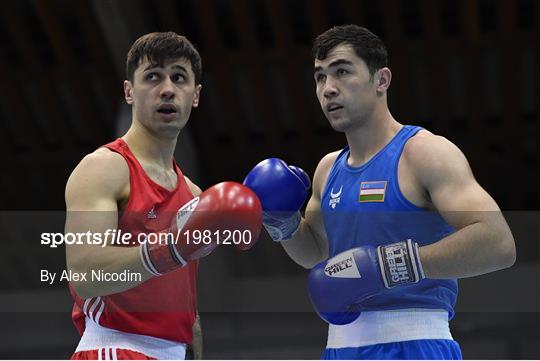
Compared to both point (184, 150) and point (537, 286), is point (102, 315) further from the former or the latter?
point (184, 150)

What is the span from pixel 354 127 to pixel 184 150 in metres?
4.52

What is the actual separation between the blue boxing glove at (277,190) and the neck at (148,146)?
38 centimetres

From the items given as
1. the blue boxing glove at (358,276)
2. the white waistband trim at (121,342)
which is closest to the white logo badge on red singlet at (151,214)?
the white waistband trim at (121,342)

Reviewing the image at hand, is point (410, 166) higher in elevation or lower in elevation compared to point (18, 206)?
lower

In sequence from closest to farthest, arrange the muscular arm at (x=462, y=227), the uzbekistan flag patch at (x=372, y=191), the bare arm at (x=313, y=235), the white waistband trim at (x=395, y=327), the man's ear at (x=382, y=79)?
1. the muscular arm at (x=462, y=227)
2. the white waistband trim at (x=395, y=327)
3. the uzbekistan flag patch at (x=372, y=191)
4. the man's ear at (x=382, y=79)
5. the bare arm at (x=313, y=235)

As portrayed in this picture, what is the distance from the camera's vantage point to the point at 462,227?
2.86m

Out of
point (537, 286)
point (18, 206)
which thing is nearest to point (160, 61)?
point (537, 286)

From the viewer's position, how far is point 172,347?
2928 mm

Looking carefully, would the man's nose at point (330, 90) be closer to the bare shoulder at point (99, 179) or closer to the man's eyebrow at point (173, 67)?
the man's eyebrow at point (173, 67)

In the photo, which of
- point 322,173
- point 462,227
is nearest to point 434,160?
point 462,227

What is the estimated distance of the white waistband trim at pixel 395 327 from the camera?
2914 millimetres

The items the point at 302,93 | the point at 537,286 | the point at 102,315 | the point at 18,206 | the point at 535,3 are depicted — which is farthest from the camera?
the point at 18,206

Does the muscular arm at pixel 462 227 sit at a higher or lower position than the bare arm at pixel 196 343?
higher

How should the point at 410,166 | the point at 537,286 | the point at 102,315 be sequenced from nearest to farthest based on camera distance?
the point at 102,315 → the point at 410,166 → the point at 537,286
